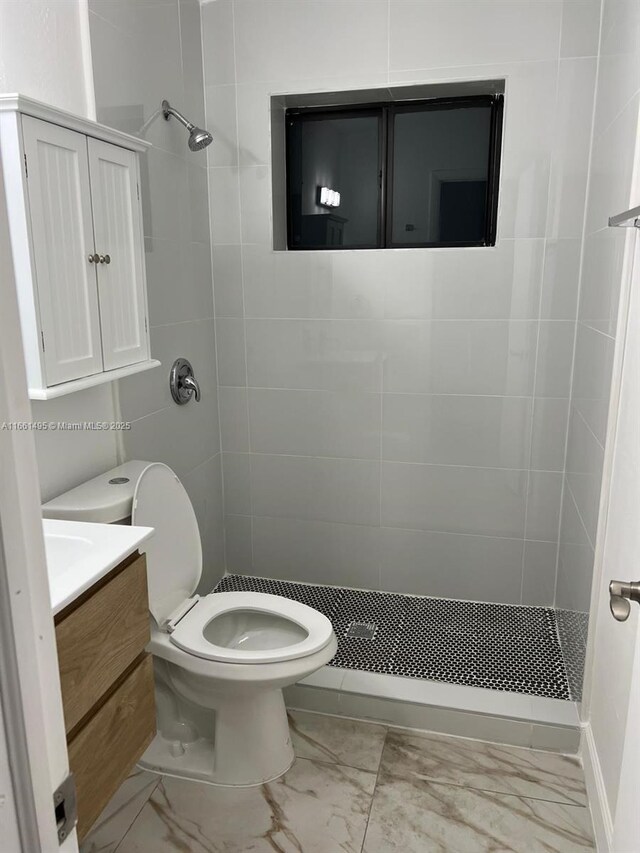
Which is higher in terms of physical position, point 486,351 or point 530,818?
point 486,351

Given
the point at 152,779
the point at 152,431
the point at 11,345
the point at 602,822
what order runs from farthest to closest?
the point at 152,431
the point at 152,779
the point at 602,822
the point at 11,345

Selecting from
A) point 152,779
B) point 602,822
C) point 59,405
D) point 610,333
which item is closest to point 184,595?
point 152,779

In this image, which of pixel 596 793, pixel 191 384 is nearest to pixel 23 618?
pixel 596 793

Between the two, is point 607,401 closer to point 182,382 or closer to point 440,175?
point 440,175

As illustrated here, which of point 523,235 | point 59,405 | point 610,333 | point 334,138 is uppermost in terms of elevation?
point 334,138

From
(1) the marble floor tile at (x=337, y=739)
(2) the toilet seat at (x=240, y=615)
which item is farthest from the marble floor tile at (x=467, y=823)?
(2) the toilet seat at (x=240, y=615)

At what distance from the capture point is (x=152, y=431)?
2277mm

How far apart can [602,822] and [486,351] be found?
1.52 meters

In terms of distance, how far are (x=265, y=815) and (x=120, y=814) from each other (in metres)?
0.39

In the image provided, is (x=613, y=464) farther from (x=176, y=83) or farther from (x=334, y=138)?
(x=176, y=83)

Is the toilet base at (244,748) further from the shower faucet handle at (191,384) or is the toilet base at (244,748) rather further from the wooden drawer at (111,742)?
the shower faucet handle at (191,384)

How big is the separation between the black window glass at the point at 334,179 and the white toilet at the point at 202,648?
1251 millimetres

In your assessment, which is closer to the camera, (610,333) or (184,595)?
(610,333)

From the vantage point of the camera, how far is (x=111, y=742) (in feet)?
4.59
